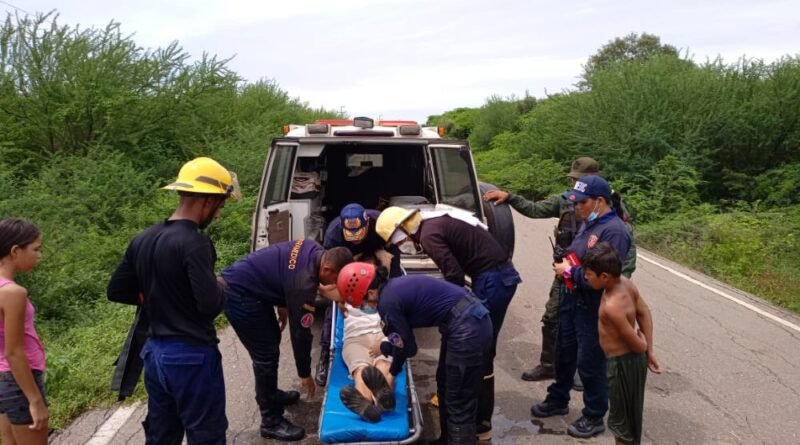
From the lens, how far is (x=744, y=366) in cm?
548

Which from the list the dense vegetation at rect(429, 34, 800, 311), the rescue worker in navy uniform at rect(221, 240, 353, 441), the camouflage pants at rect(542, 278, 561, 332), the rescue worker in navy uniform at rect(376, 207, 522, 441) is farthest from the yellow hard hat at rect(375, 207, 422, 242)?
the dense vegetation at rect(429, 34, 800, 311)

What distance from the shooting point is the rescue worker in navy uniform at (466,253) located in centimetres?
395

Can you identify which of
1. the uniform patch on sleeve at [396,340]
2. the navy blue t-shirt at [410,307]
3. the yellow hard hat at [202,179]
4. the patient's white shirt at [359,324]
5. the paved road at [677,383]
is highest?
the yellow hard hat at [202,179]

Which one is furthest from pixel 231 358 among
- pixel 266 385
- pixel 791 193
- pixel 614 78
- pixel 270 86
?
→ pixel 270 86

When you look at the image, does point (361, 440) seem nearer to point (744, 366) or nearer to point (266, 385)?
point (266, 385)

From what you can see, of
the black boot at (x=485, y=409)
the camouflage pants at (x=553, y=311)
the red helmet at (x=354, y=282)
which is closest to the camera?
the red helmet at (x=354, y=282)

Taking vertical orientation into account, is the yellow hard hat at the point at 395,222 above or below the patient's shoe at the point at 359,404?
above

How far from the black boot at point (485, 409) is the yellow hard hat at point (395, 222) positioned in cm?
116

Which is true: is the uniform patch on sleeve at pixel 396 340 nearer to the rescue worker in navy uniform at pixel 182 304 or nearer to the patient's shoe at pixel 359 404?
the patient's shoe at pixel 359 404

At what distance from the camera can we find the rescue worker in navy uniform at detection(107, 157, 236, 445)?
2.79 metres

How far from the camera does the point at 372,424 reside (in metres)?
3.50

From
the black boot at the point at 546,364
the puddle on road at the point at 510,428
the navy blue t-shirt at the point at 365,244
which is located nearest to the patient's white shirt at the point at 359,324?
the navy blue t-shirt at the point at 365,244

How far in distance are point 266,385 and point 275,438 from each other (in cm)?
38

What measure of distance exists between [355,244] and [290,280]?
1.19m
